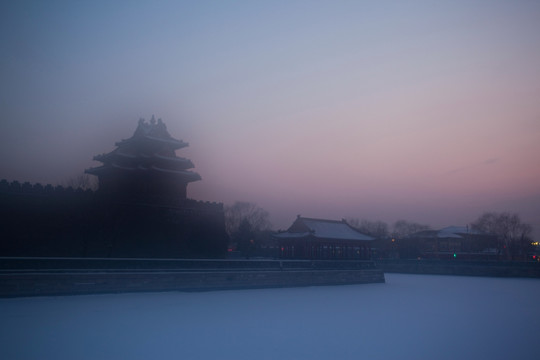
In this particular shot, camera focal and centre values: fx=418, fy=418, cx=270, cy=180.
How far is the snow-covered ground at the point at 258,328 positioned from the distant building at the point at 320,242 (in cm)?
1440

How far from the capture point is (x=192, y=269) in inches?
703

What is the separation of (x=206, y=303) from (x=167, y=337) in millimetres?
5290

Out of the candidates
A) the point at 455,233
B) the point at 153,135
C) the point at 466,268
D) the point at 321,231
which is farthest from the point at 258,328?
the point at 455,233

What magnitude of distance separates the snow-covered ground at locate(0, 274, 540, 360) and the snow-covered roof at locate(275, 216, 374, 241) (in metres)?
15.0

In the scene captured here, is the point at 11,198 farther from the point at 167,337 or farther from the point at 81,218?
the point at 167,337

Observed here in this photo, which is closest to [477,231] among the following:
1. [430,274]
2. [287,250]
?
[430,274]

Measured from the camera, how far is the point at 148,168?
2567cm

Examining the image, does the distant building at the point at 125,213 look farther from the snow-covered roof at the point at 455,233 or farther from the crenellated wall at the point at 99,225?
the snow-covered roof at the point at 455,233

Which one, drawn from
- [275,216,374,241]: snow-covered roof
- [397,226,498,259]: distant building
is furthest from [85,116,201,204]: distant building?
[397,226,498,259]: distant building

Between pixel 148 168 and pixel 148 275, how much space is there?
35.6 ft

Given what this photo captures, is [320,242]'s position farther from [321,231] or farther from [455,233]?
[455,233]

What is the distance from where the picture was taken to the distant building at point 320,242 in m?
30.0

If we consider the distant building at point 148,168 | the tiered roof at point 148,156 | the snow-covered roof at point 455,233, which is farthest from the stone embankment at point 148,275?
the snow-covered roof at point 455,233

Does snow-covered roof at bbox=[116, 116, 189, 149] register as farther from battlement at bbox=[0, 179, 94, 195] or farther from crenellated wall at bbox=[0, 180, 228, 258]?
battlement at bbox=[0, 179, 94, 195]
